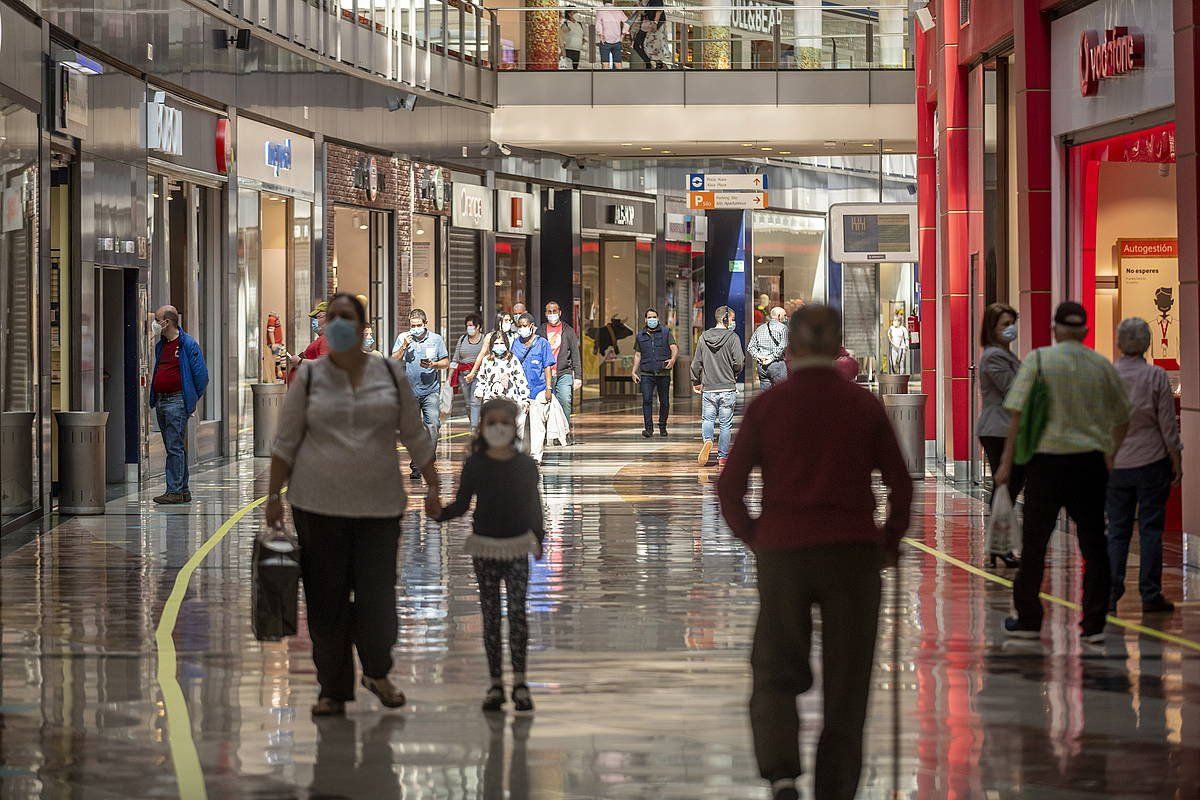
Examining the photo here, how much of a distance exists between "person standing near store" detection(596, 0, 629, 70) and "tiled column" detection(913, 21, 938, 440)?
24.4 feet

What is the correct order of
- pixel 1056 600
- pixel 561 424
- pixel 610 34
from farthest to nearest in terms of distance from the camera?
pixel 610 34, pixel 561 424, pixel 1056 600

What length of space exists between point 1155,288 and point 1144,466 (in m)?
6.35

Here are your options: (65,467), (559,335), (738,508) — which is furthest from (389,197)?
(738,508)

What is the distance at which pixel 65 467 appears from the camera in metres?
17.8

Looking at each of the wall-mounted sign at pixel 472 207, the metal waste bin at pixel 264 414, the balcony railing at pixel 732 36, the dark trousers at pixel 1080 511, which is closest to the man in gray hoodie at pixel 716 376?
the metal waste bin at pixel 264 414

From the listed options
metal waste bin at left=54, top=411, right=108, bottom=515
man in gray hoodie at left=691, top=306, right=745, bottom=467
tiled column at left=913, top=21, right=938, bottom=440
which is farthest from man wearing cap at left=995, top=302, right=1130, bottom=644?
tiled column at left=913, top=21, right=938, bottom=440

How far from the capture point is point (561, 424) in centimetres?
2739

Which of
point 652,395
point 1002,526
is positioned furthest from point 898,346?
point 1002,526

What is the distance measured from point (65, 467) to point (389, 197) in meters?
14.2

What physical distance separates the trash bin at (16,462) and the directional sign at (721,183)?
22654 millimetres

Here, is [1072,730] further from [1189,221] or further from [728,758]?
[1189,221]

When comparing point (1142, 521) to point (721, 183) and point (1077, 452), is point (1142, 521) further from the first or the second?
point (721, 183)

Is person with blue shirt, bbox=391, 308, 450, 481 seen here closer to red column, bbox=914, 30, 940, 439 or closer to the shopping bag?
red column, bbox=914, 30, 940, 439

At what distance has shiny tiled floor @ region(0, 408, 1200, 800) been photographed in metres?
7.24
